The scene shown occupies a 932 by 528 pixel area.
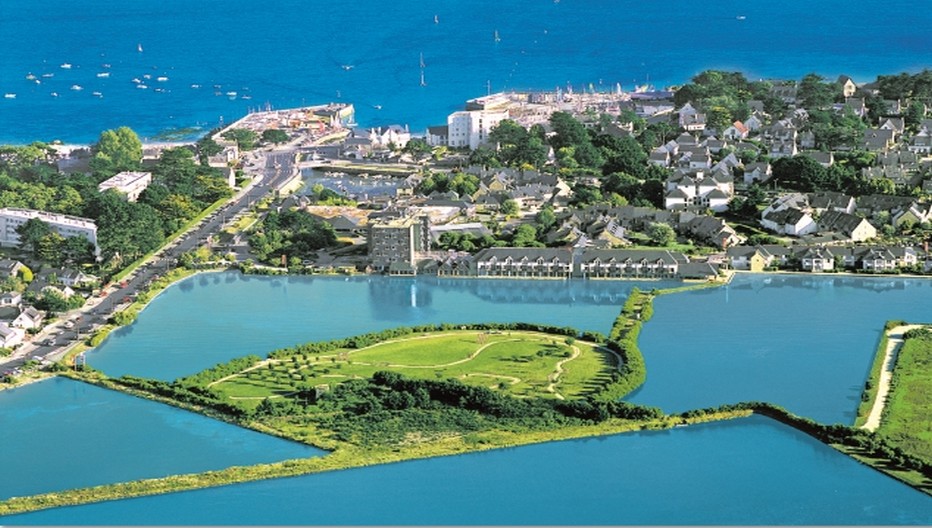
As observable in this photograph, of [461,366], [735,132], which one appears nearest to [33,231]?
[461,366]

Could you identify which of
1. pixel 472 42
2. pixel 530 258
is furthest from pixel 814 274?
pixel 472 42

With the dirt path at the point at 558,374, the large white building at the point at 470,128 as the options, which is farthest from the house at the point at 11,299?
the large white building at the point at 470,128

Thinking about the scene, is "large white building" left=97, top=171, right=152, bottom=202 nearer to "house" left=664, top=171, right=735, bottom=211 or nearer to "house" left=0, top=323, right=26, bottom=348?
"house" left=0, top=323, right=26, bottom=348

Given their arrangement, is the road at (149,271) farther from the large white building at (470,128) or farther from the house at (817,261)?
the house at (817,261)

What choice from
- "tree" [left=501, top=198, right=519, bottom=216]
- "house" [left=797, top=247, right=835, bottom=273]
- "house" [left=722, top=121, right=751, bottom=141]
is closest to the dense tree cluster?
"tree" [left=501, top=198, right=519, bottom=216]

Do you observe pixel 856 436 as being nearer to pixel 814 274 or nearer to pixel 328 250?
pixel 814 274

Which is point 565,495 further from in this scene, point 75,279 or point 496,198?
point 496,198
